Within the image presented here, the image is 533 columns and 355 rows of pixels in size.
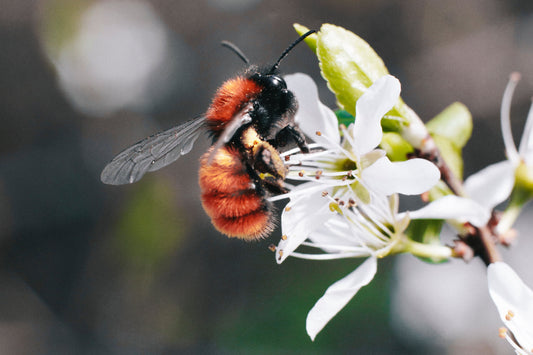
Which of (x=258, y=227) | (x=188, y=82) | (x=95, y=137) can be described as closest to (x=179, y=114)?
(x=188, y=82)

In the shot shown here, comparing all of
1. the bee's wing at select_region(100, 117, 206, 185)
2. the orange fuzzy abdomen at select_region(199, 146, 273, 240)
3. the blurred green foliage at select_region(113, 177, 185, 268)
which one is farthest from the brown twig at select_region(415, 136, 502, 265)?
the blurred green foliage at select_region(113, 177, 185, 268)

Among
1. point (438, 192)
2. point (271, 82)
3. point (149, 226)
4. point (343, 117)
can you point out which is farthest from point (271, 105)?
point (149, 226)

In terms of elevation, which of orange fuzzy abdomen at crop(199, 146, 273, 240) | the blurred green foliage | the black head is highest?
the black head

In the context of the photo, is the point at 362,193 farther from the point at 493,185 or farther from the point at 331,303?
the point at 493,185

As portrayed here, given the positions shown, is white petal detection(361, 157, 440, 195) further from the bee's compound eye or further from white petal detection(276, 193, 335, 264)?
the bee's compound eye

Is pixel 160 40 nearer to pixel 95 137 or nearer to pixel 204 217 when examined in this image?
pixel 95 137

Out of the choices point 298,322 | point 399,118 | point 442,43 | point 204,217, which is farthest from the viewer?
point 442,43

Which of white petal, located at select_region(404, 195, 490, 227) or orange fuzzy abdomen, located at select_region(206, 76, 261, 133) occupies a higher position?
orange fuzzy abdomen, located at select_region(206, 76, 261, 133)
